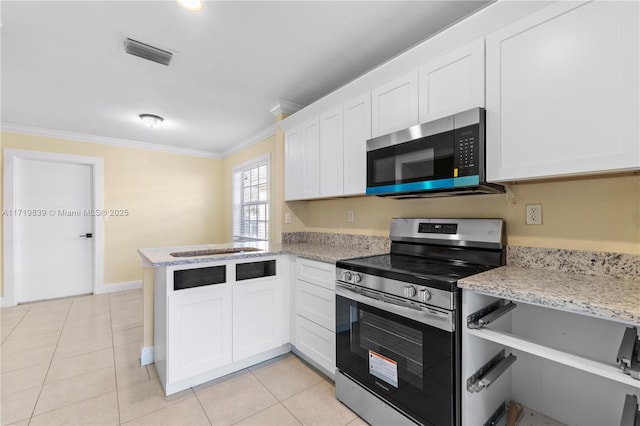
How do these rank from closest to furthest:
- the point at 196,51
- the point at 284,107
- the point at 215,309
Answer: the point at 215,309, the point at 196,51, the point at 284,107

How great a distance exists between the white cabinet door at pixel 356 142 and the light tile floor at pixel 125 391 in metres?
1.54

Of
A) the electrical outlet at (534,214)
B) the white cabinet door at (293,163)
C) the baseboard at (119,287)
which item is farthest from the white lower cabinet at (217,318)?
the baseboard at (119,287)

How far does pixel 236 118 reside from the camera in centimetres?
372

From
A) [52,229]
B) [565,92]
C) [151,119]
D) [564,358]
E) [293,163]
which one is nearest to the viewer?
[564,358]

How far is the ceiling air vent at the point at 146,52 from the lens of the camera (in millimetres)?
2108

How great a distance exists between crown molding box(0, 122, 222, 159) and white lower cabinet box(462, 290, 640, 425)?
5199 millimetres

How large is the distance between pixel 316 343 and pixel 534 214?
5.58ft

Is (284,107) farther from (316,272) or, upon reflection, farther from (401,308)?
(401,308)

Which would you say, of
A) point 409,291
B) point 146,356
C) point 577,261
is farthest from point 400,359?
point 146,356

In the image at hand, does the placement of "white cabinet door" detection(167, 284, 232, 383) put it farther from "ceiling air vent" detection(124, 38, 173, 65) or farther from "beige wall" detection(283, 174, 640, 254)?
"ceiling air vent" detection(124, 38, 173, 65)

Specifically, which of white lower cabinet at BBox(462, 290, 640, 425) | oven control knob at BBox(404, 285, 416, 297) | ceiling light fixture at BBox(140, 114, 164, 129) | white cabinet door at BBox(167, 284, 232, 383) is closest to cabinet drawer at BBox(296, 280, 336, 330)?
white cabinet door at BBox(167, 284, 232, 383)

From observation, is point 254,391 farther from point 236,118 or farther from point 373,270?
point 236,118

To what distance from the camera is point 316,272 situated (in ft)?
7.38

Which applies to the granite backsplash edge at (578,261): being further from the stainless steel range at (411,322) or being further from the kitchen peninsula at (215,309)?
the kitchen peninsula at (215,309)
